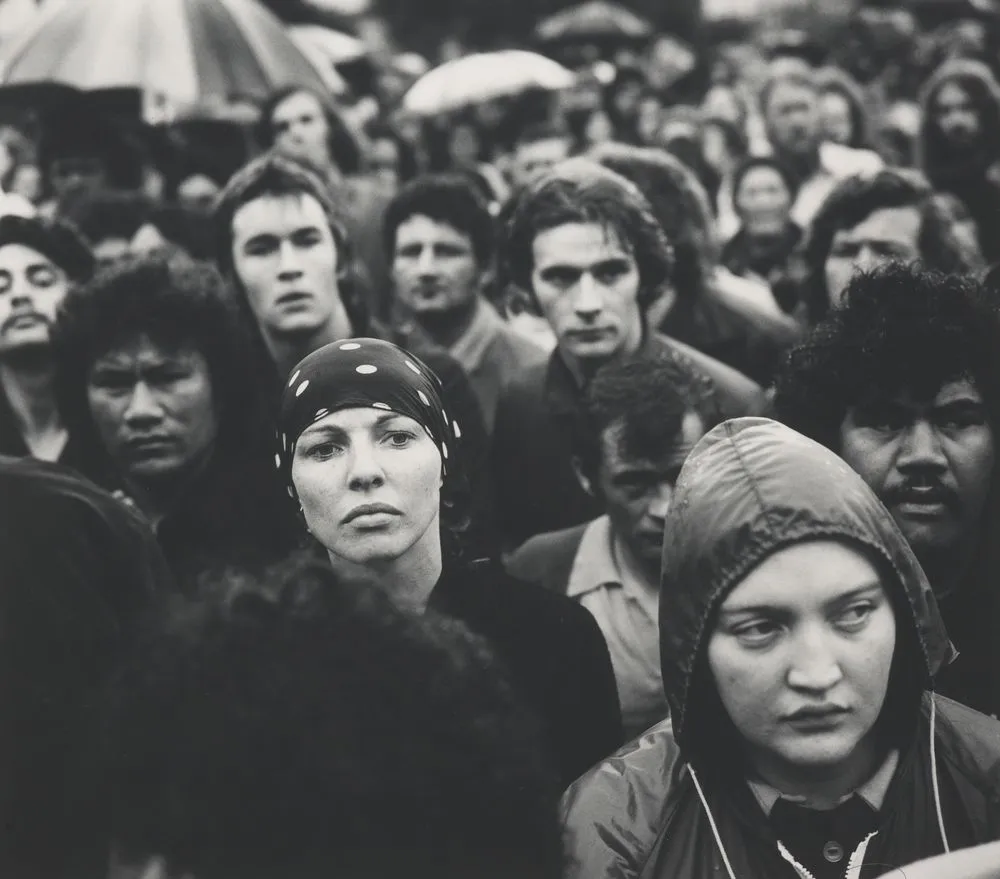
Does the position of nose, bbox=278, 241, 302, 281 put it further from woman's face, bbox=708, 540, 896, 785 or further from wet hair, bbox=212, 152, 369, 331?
woman's face, bbox=708, 540, 896, 785

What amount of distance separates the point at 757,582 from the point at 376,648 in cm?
76

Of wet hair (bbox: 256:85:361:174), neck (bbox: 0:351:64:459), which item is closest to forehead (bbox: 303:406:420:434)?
neck (bbox: 0:351:64:459)

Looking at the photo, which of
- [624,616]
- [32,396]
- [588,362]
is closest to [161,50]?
[32,396]

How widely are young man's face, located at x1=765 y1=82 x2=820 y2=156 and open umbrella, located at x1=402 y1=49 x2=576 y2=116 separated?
1.30m

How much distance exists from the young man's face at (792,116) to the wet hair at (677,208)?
7.94 feet

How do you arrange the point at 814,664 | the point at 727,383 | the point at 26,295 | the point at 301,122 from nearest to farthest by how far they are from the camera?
the point at 814,664, the point at 727,383, the point at 26,295, the point at 301,122

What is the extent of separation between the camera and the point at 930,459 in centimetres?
322

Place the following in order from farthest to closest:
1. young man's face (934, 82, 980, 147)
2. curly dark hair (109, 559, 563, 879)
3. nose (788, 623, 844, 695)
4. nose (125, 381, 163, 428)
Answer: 1. young man's face (934, 82, 980, 147)
2. nose (125, 381, 163, 428)
3. nose (788, 623, 844, 695)
4. curly dark hair (109, 559, 563, 879)

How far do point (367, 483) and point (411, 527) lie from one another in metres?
0.13

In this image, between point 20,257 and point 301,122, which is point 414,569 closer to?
point 20,257

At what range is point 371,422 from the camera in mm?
3186

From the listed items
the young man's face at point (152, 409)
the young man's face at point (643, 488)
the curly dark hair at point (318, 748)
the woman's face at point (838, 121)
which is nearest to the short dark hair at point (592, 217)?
the young man's face at point (643, 488)

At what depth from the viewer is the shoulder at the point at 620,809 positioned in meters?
2.38

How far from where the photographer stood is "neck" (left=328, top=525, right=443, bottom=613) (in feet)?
10.3
